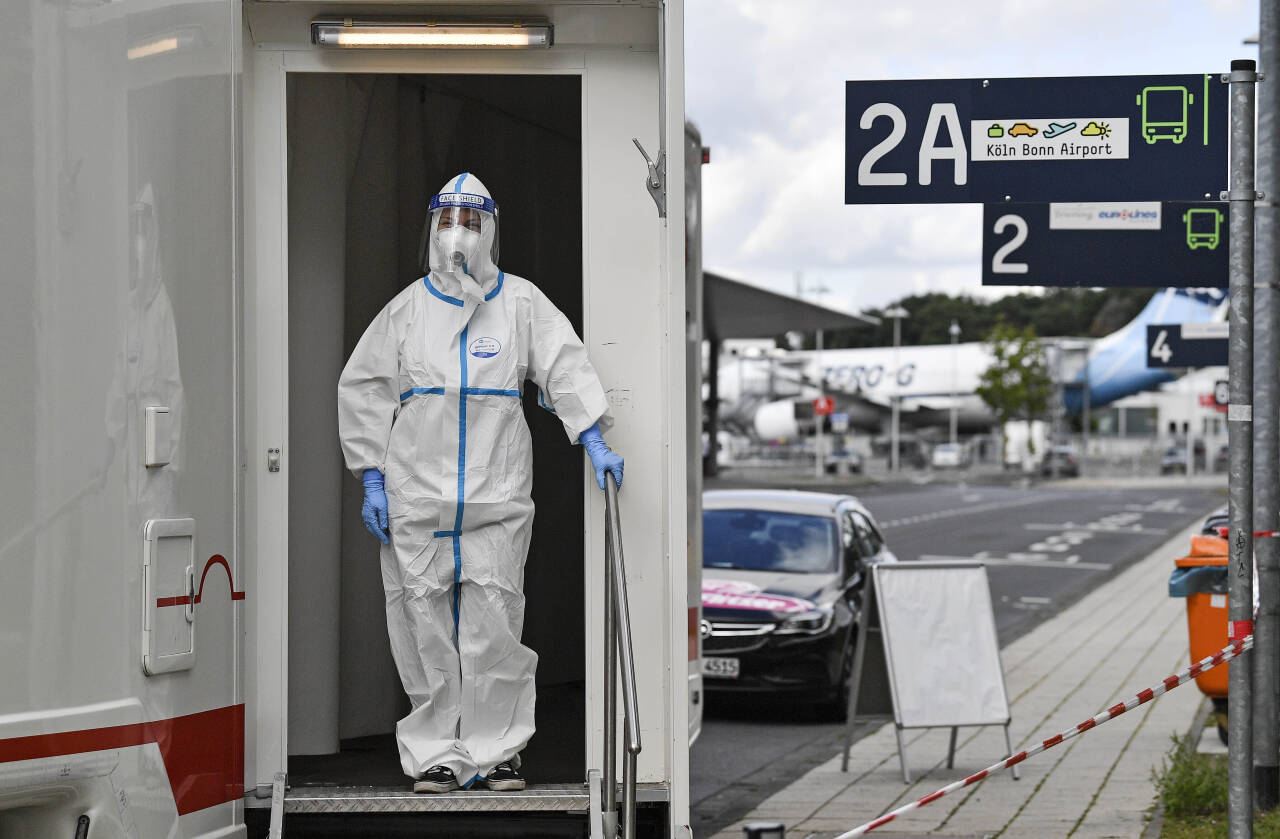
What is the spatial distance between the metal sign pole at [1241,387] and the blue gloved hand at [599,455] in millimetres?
2150

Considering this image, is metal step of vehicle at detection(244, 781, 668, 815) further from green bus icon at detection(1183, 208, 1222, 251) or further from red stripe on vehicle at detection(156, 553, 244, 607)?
green bus icon at detection(1183, 208, 1222, 251)

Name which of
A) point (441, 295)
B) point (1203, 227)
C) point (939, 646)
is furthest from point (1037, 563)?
point (441, 295)

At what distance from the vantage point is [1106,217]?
6.16 metres

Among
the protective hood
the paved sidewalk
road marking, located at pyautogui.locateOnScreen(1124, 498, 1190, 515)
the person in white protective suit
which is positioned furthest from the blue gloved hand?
road marking, located at pyautogui.locateOnScreen(1124, 498, 1190, 515)

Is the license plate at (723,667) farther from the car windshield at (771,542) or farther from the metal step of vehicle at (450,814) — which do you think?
the metal step of vehicle at (450,814)

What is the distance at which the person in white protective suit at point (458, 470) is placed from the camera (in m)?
5.02

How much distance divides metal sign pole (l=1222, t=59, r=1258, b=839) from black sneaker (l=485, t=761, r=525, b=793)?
2.40 m

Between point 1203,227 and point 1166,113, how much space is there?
786mm

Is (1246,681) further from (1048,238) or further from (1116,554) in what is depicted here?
(1116,554)

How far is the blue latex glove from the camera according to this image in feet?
16.6

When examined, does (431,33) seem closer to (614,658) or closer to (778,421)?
(614,658)

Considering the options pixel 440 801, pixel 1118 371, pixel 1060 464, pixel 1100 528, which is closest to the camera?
pixel 440 801

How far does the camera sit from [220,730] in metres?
4.32

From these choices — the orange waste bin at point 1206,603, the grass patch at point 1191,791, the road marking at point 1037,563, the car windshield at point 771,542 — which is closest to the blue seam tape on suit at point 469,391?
the grass patch at point 1191,791
